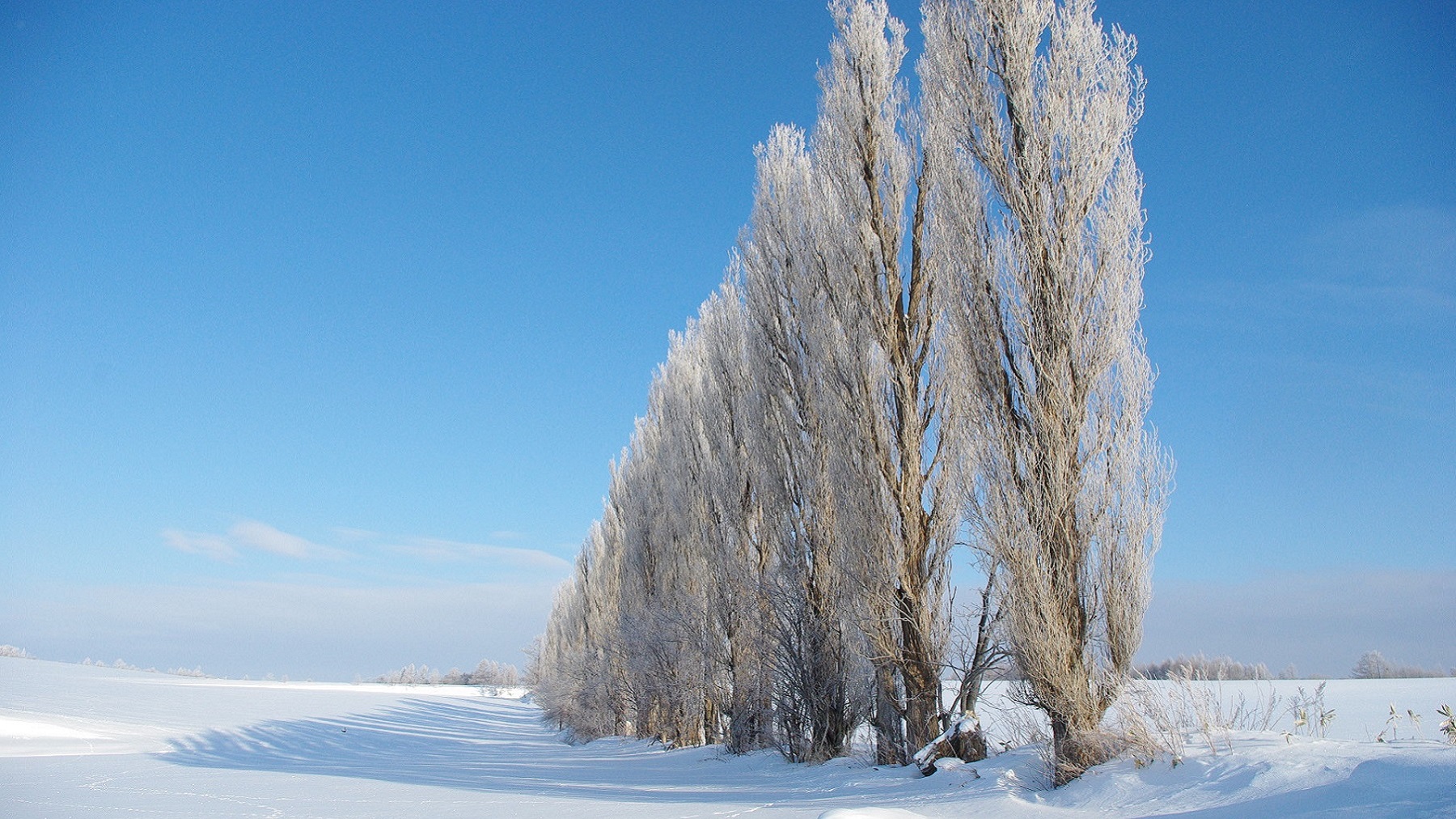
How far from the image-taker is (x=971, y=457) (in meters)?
7.63

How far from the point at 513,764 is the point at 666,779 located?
5110 mm

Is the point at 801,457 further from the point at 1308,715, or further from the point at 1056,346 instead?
the point at 1308,715

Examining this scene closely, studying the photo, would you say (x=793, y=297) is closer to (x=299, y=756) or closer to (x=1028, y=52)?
(x=1028, y=52)

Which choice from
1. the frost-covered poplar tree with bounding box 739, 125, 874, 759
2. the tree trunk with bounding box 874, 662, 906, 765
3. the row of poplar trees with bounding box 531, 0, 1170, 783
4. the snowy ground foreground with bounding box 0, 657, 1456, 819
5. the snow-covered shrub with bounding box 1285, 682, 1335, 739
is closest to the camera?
the snowy ground foreground with bounding box 0, 657, 1456, 819

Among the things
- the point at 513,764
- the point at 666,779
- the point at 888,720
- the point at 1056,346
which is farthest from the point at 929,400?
the point at 513,764

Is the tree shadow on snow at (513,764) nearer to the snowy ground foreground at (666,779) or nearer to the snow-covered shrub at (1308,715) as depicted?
the snowy ground foreground at (666,779)

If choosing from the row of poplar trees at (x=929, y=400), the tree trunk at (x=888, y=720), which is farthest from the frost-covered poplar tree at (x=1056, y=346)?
the tree trunk at (x=888, y=720)

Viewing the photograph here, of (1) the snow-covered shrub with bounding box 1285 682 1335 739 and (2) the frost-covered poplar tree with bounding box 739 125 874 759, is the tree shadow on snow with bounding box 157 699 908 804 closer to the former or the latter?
(2) the frost-covered poplar tree with bounding box 739 125 874 759

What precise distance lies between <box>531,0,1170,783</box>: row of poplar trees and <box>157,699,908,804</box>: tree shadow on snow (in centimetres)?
102

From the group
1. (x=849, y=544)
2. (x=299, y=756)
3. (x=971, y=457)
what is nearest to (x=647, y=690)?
(x=299, y=756)

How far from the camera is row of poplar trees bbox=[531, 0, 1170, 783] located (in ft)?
20.5

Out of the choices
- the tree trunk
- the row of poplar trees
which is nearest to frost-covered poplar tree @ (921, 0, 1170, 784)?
the row of poplar trees

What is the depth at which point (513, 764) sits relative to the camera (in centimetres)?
1277

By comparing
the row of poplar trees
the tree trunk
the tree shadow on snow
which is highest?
the row of poplar trees
